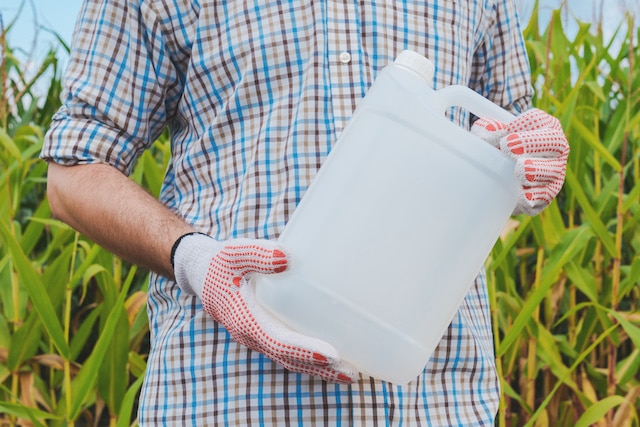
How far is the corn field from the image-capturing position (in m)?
1.28

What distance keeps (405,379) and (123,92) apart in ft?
1.29

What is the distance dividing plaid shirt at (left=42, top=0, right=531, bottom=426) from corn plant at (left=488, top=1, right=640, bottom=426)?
0.55 m

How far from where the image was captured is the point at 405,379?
1.91 ft

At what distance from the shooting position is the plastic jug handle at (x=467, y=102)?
595 mm

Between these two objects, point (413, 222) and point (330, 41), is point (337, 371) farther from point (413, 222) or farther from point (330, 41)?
point (330, 41)

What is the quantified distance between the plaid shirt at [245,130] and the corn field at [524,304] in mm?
416

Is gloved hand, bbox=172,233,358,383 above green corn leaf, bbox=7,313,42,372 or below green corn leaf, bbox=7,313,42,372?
above

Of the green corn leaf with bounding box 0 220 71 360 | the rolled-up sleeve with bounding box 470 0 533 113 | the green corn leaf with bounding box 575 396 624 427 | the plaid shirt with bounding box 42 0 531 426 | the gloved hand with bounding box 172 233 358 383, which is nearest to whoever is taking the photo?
the gloved hand with bounding box 172 233 358 383

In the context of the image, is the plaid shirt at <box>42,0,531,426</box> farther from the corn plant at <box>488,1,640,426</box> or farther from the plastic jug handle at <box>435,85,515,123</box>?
the corn plant at <box>488,1,640,426</box>

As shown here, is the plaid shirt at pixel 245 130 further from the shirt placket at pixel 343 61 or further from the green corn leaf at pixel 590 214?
the green corn leaf at pixel 590 214

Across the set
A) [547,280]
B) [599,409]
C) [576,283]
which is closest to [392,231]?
[547,280]

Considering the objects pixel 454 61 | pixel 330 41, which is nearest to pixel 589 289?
pixel 454 61

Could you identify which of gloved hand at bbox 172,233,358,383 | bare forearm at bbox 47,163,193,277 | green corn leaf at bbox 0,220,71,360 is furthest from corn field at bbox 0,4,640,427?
gloved hand at bbox 172,233,358,383

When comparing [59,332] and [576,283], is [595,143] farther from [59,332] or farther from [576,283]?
[59,332]
